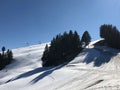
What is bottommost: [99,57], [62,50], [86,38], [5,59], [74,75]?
[74,75]

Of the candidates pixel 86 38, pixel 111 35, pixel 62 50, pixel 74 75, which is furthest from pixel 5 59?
pixel 74 75

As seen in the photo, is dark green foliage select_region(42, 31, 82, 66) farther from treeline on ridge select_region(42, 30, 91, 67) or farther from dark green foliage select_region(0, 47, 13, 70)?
dark green foliage select_region(0, 47, 13, 70)

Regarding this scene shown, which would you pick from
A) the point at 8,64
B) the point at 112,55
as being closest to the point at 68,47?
the point at 112,55

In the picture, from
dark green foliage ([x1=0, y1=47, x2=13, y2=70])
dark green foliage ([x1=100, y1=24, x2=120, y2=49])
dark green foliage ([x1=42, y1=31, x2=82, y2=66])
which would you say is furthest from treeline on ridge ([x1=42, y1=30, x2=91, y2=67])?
dark green foliage ([x1=0, y1=47, x2=13, y2=70])

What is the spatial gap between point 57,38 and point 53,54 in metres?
14.6

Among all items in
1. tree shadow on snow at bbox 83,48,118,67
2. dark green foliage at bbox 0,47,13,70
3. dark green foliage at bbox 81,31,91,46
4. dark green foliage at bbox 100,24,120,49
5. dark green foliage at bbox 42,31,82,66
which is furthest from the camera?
dark green foliage at bbox 0,47,13,70

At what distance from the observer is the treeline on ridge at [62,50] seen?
3319 inches

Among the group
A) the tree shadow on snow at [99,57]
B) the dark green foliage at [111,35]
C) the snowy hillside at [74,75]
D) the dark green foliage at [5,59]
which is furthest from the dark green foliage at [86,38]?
the dark green foliage at [5,59]

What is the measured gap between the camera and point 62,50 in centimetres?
8800

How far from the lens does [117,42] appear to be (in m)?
94.6

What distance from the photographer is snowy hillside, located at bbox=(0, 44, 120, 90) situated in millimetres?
36609

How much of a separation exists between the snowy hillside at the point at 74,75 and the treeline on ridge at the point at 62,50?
144 inches

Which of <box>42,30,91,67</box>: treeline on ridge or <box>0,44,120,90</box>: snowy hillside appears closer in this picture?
<box>0,44,120,90</box>: snowy hillside

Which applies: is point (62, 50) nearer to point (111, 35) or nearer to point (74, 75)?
point (111, 35)
